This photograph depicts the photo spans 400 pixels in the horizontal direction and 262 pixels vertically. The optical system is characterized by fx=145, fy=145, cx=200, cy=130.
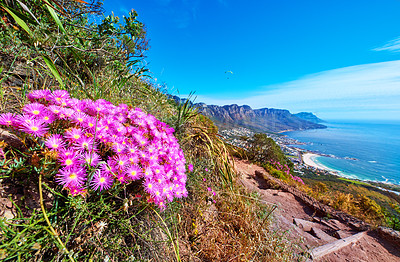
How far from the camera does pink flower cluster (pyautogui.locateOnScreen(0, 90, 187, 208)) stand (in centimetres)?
73

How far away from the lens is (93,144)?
736 mm

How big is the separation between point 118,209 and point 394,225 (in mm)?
7199

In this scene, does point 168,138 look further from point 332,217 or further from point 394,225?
point 394,225

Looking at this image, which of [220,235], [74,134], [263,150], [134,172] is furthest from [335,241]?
[263,150]

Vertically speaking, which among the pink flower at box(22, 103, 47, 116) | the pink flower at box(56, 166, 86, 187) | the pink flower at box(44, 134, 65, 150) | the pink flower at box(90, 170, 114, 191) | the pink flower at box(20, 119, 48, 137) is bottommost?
the pink flower at box(90, 170, 114, 191)

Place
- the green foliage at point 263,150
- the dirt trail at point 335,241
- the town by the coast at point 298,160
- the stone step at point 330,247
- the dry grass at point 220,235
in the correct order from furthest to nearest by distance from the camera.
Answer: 1. the green foliage at point 263,150
2. the town by the coast at point 298,160
3. the dirt trail at point 335,241
4. the stone step at point 330,247
5. the dry grass at point 220,235

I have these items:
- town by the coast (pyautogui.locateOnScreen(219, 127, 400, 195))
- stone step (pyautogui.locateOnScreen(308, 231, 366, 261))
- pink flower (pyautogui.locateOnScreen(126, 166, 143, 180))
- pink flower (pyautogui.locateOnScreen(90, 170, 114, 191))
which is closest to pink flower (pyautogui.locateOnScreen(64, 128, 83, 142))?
pink flower (pyautogui.locateOnScreen(90, 170, 114, 191))

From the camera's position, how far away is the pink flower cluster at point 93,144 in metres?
0.73

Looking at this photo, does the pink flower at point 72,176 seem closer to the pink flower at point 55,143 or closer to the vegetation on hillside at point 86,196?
the vegetation on hillside at point 86,196

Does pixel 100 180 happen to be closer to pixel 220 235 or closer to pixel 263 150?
pixel 220 235

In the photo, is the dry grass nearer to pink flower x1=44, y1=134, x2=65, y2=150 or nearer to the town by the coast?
pink flower x1=44, y1=134, x2=65, y2=150

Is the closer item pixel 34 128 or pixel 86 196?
pixel 34 128

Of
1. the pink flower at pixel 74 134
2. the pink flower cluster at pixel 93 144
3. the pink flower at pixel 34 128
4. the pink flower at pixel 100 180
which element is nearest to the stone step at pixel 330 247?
the pink flower cluster at pixel 93 144

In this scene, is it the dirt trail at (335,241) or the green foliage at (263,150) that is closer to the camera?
the dirt trail at (335,241)
